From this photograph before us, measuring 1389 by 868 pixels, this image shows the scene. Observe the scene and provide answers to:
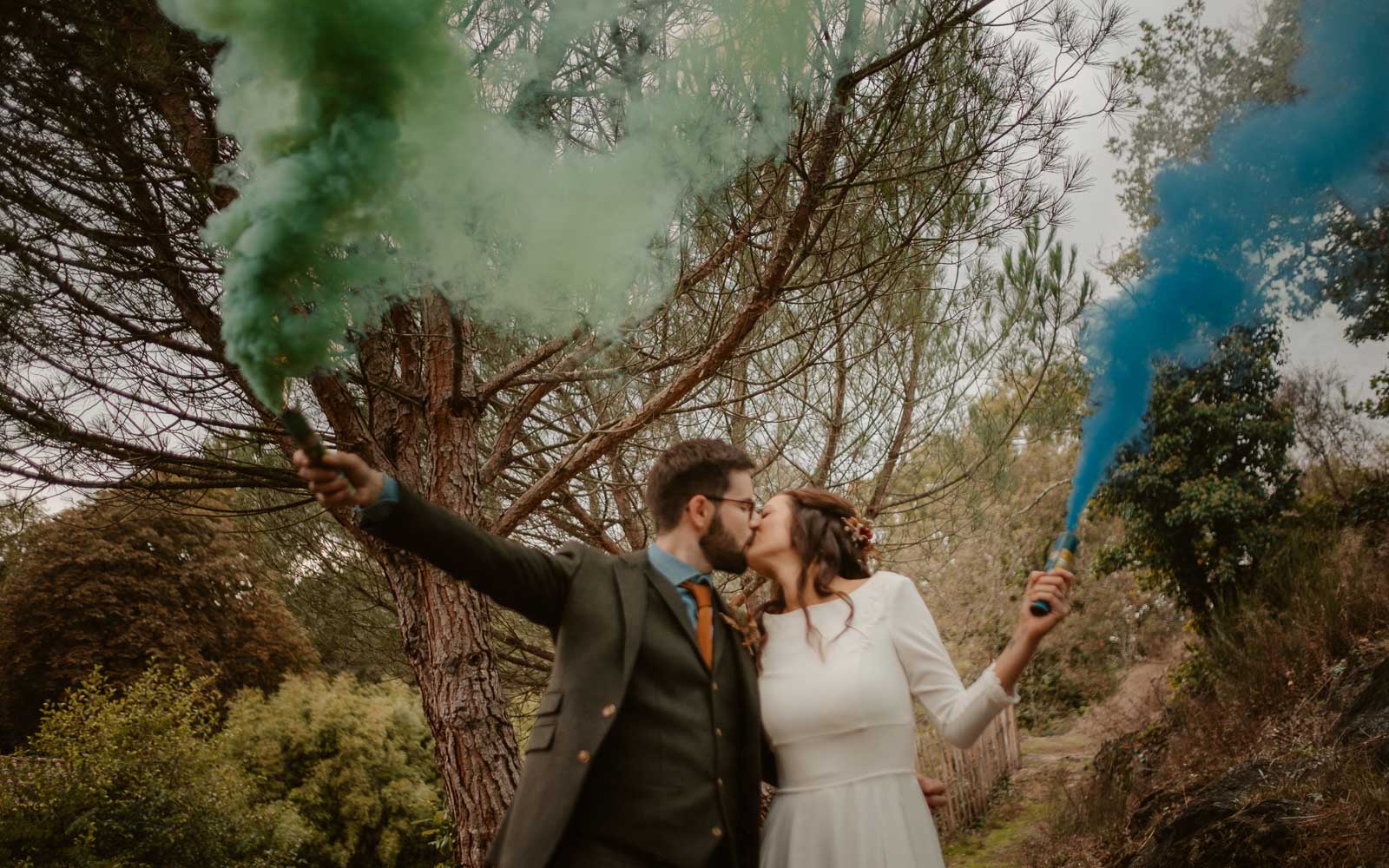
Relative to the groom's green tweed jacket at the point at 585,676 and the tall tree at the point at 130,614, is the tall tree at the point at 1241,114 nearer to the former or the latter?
the groom's green tweed jacket at the point at 585,676

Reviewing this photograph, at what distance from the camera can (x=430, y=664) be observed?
3.28m

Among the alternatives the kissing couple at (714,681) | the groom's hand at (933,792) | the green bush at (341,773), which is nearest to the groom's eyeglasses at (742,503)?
the kissing couple at (714,681)

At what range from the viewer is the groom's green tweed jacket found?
5.18ft

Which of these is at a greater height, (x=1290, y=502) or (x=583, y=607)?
(x=1290, y=502)

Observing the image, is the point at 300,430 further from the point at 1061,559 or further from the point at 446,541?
the point at 1061,559

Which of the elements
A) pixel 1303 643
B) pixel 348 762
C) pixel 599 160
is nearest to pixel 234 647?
pixel 348 762

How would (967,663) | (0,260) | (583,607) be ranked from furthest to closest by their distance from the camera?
(967,663) < (0,260) < (583,607)

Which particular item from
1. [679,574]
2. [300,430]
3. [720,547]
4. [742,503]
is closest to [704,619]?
[679,574]

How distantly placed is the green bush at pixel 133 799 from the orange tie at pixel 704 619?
6868 mm

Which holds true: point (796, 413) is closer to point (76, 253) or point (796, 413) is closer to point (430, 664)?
Result: point (430, 664)

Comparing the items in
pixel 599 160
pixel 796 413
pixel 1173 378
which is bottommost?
pixel 599 160

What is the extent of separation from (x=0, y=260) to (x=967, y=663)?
10867 mm

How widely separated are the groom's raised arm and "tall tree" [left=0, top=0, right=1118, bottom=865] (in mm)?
1485

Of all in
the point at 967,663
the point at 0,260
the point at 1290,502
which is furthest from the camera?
the point at 967,663
